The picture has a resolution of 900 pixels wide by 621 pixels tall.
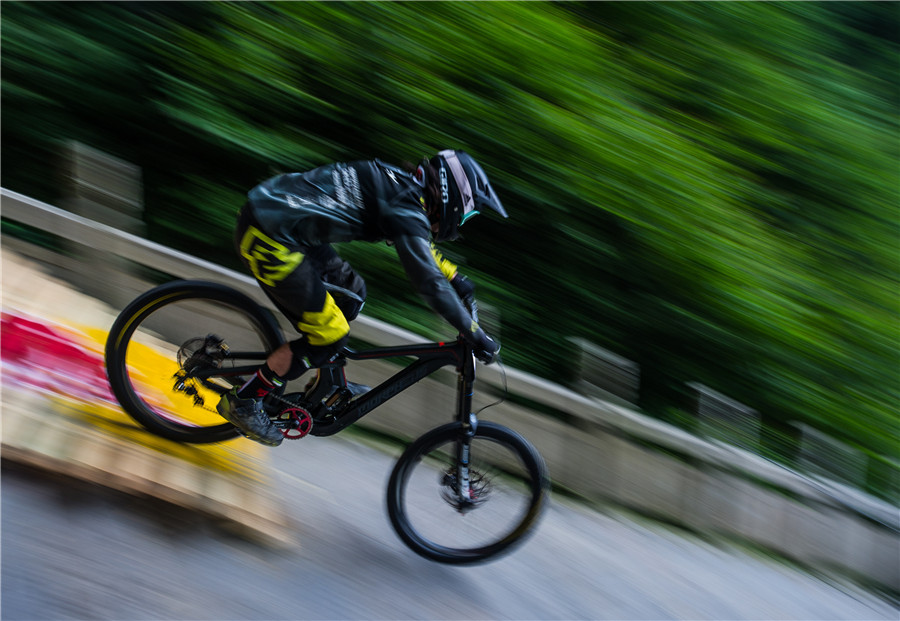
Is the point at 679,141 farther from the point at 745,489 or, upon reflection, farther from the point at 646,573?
the point at 646,573

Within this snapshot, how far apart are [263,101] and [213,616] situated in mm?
4042

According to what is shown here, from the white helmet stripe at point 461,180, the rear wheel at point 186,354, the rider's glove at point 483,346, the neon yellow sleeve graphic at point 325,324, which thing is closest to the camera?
the white helmet stripe at point 461,180

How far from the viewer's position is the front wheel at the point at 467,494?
3.82 metres

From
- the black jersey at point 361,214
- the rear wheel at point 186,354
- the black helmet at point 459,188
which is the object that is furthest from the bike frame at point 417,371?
the black helmet at point 459,188

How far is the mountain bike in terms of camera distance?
3.82m

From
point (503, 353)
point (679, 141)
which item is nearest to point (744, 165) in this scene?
point (679, 141)

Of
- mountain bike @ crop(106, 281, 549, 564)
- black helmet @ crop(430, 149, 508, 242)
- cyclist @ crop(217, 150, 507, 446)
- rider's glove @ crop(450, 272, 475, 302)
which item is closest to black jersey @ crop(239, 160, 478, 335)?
cyclist @ crop(217, 150, 507, 446)

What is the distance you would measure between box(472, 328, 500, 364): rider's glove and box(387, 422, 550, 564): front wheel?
390 millimetres

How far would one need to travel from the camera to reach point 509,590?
13.0 feet

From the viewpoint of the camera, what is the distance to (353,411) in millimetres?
3947

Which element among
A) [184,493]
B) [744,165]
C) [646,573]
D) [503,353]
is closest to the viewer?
[184,493]

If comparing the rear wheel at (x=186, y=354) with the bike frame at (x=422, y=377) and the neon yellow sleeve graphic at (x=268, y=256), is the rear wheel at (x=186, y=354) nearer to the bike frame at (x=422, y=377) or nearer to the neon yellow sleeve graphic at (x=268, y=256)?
the bike frame at (x=422, y=377)

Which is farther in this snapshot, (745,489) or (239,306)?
(745,489)

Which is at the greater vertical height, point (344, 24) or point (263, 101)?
point (344, 24)
